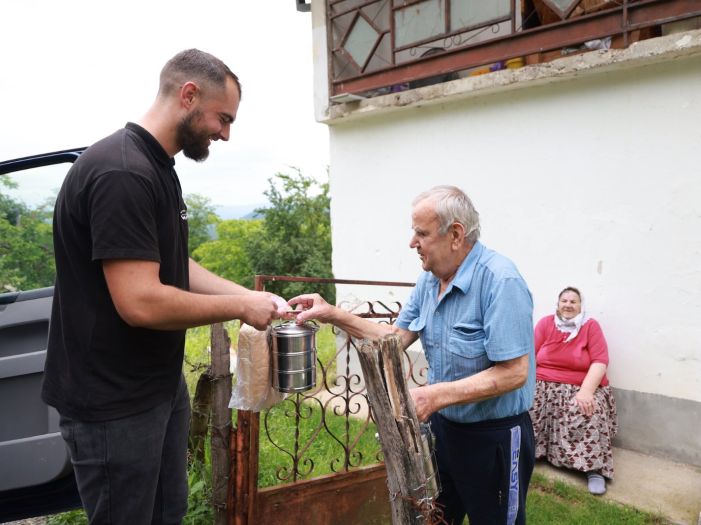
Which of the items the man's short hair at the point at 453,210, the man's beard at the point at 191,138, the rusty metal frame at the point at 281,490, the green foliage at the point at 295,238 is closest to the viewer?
the man's beard at the point at 191,138

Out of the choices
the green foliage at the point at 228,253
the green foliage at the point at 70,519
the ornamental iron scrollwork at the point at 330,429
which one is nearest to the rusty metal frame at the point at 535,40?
the ornamental iron scrollwork at the point at 330,429

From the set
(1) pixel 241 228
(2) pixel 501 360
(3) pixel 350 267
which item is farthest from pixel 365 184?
(1) pixel 241 228

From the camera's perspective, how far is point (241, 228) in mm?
20828

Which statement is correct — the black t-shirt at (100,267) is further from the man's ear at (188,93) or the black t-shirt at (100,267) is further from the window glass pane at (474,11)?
the window glass pane at (474,11)

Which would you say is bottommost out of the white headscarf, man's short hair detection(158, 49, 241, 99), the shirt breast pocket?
the white headscarf

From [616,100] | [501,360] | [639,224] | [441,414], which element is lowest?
[441,414]

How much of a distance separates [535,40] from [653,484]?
3.48m

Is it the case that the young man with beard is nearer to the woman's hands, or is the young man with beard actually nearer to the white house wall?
the woman's hands

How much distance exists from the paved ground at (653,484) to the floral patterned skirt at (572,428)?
0.10m

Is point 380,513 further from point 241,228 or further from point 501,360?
point 241,228

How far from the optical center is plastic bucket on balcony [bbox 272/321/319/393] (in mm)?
2387

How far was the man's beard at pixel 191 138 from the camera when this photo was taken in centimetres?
203

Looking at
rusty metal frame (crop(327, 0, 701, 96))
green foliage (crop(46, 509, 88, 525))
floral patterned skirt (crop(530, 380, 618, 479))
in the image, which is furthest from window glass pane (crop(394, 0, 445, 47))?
green foliage (crop(46, 509, 88, 525))

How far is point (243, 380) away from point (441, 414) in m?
1.02
